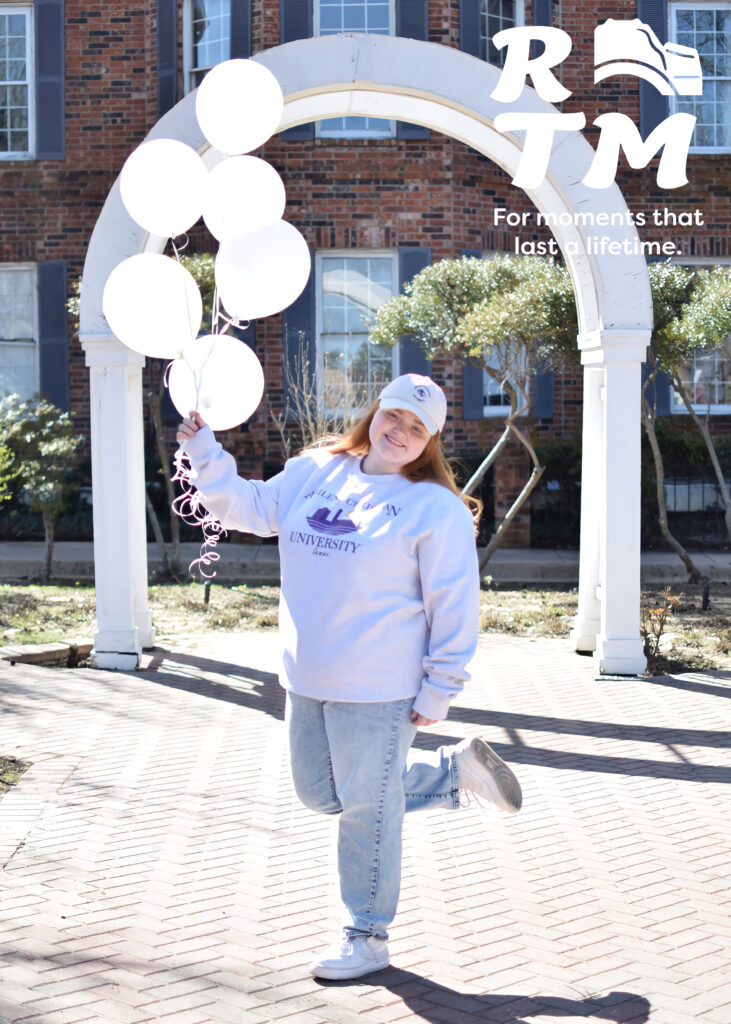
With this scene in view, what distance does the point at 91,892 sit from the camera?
4039 millimetres

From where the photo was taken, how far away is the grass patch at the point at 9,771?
5230 millimetres

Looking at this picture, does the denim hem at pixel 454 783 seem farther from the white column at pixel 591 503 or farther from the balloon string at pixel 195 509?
→ the white column at pixel 591 503

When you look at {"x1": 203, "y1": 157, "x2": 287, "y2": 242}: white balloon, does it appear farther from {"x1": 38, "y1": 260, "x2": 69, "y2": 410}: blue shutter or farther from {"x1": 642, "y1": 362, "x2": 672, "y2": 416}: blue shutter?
{"x1": 642, "y1": 362, "x2": 672, "y2": 416}: blue shutter

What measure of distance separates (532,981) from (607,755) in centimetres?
262

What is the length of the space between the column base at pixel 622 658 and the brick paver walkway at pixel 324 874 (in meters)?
0.55

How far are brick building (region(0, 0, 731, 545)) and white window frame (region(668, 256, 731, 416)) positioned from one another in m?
0.04

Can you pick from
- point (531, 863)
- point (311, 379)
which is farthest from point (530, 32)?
point (531, 863)

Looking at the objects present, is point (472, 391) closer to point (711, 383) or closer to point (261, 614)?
point (711, 383)

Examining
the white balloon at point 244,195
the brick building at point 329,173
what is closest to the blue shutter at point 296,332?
the brick building at point 329,173

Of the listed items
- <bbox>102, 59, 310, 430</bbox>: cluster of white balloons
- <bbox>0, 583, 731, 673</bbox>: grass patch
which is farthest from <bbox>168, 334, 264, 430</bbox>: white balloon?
<bbox>0, 583, 731, 673</bbox>: grass patch

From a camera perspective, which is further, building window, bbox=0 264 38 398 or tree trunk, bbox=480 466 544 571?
building window, bbox=0 264 38 398

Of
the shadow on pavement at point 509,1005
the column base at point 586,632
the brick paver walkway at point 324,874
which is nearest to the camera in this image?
the shadow on pavement at point 509,1005

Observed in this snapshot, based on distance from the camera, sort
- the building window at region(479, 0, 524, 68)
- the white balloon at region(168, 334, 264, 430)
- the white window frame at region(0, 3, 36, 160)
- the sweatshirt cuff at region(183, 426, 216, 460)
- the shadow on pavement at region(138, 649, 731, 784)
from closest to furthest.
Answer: the sweatshirt cuff at region(183, 426, 216, 460)
the white balloon at region(168, 334, 264, 430)
the shadow on pavement at region(138, 649, 731, 784)
the building window at region(479, 0, 524, 68)
the white window frame at region(0, 3, 36, 160)

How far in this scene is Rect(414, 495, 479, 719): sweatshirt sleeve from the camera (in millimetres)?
3314
